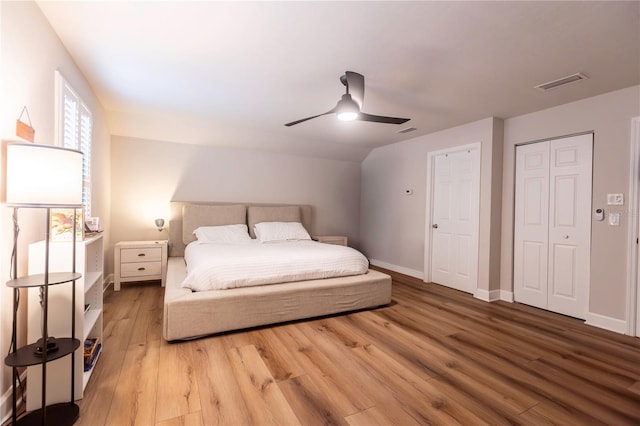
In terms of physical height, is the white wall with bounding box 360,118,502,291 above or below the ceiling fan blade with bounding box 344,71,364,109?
below

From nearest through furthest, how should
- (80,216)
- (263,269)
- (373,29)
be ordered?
1. (80,216)
2. (373,29)
3. (263,269)

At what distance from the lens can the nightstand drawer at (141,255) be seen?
3850 mm

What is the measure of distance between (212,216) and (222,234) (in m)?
0.49

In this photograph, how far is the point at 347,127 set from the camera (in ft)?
14.3

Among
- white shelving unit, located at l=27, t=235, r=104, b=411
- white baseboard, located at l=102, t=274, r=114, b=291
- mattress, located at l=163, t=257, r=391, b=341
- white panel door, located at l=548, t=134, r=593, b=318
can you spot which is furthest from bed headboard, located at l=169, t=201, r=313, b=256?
white panel door, located at l=548, t=134, r=593, b=318

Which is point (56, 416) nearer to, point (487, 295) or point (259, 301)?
point (259, 301)

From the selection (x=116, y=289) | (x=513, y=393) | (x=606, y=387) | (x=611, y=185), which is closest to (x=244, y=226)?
(x=116, y=289)

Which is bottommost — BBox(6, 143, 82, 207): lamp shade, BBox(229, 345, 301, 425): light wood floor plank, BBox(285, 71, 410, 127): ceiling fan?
BBox(229, 345, 301, 425): light wood floor plank

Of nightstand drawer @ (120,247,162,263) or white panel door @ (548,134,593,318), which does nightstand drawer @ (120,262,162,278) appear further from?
white panel door @ (548,134,593,318)

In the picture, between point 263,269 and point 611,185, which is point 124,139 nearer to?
point 263,269

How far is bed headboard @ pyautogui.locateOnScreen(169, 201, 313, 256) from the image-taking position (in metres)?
4.48

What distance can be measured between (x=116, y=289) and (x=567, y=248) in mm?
5587

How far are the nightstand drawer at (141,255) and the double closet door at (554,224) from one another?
4.82 meters

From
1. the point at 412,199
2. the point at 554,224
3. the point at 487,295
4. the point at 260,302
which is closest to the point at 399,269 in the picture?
the point at 412,199
